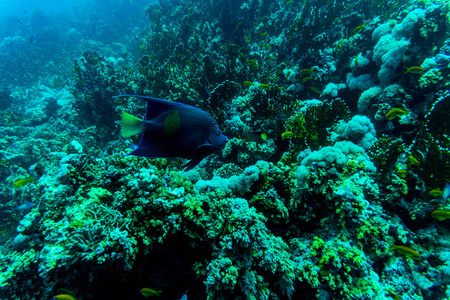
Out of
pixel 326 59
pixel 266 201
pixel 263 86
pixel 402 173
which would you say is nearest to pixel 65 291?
pixel 266 201

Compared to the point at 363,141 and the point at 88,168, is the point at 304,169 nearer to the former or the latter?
the point at 363,141

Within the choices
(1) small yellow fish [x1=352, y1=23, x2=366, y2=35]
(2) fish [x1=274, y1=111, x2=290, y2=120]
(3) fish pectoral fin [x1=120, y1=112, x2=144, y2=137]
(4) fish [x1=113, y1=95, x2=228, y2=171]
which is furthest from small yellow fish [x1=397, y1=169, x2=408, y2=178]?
(1) small yellow fish [x1=352, y1=23, x2=366, y2=35]

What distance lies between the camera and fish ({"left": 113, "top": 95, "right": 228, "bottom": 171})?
1385mm

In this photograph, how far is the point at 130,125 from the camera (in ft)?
4.44

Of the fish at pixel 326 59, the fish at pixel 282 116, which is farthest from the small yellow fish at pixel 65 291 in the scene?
the fish at pixel 326 59

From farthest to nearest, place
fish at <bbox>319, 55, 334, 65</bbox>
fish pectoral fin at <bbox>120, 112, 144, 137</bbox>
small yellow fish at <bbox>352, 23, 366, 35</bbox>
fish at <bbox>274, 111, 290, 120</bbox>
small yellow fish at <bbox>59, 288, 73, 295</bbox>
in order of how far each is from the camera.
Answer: small yellow fish at <bbox>352, 23, 366, 35</bbox> < fish at <bbox>319, 55, 334, 65</bbox> < fish at <bbox>274, 111, 290, 120</bbox> < small yellow fish at <bbox>59, 288, 73, 295</bbox> < fish pectoral fin at <bbox>120, 112, 144, 137</bbox>

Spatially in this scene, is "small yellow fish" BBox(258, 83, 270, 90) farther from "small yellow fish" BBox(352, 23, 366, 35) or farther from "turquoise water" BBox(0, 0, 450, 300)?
"small yellow fish" BBox(352, 23, 366, 35)

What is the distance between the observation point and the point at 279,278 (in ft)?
7.80

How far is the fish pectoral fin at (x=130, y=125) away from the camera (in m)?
1.32

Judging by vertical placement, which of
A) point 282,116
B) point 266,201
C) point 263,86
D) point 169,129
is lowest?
point 266,201

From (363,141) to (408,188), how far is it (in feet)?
3.92

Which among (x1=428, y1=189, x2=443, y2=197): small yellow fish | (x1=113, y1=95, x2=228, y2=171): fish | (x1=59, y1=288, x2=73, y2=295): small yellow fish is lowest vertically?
(x1=59, y1=288, x2=73, y2=295): small yellow fish

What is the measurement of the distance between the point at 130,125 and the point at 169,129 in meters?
0.27

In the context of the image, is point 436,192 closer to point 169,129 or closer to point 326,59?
point 169,129
